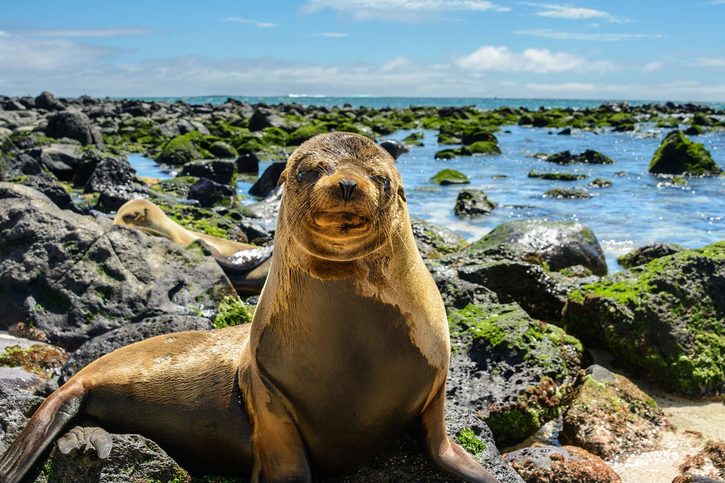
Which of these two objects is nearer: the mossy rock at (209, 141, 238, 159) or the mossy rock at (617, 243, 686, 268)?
the mossy rock at (617, 243, 686, 268)

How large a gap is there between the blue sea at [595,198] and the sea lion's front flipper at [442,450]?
29.3 feet

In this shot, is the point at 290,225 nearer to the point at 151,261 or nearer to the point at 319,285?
the point at 319,285

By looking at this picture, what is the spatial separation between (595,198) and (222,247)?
12569 millimetres

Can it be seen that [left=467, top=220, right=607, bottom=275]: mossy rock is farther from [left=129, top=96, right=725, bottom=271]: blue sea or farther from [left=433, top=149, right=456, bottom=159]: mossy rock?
[left=433, top=149, right=456, bottom=159]: mossy rock

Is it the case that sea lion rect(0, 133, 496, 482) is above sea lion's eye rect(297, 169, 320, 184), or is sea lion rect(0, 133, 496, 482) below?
below

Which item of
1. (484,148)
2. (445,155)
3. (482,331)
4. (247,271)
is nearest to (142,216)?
(247,271)

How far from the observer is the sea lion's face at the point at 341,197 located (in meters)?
3.00

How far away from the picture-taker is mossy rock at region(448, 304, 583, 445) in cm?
520

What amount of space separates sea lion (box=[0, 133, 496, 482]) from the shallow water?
30.2 feet

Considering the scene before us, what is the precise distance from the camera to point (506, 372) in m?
5.45

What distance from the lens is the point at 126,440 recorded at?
358 centimetres

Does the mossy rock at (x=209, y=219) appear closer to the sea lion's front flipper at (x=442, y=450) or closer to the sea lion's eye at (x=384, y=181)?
the sea lion's front flipper at (x=442, y=450)

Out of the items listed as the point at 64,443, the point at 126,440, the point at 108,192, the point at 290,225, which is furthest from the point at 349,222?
the point at 108,192

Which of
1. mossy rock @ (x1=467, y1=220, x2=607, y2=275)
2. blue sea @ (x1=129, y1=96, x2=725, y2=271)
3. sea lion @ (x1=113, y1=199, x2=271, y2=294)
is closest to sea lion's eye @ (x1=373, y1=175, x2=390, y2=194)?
sea lion @ (x1=113, y1=199, x2=271, y2=294)
